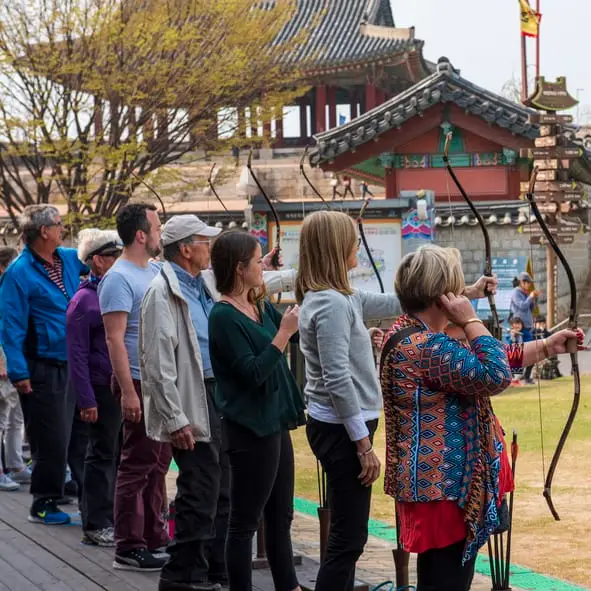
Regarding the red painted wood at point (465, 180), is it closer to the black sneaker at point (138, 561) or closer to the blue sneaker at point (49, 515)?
the blue sneaker at point (49, 515)

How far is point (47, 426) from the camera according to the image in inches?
255

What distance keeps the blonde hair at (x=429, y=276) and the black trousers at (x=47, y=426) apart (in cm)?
335

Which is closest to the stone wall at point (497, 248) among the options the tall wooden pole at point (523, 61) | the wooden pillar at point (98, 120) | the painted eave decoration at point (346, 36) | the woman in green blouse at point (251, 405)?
the tall wooden pole at point (523, 61)

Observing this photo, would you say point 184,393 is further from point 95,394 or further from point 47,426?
point 47,426

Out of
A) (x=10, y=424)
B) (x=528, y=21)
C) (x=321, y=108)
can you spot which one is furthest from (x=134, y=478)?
(x=321, y=108)

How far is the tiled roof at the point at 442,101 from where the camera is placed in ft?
67.3

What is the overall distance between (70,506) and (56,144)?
42.6 ft

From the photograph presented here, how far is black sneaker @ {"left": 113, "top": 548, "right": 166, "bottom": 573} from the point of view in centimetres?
546

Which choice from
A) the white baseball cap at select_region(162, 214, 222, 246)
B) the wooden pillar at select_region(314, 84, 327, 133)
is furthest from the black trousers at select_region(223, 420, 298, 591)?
the wooden pillar at select_region(314, 84, 327, 133)

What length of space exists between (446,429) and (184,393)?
1567 millimetres

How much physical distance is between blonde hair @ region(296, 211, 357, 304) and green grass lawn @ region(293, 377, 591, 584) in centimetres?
252

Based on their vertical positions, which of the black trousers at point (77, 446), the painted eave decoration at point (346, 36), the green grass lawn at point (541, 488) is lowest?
the green grass lawn at point (541, 488)

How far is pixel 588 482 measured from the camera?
8422 millimetres

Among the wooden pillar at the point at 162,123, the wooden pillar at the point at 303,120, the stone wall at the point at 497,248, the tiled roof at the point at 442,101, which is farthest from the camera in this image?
the wooden pillar at the point at 303,120
